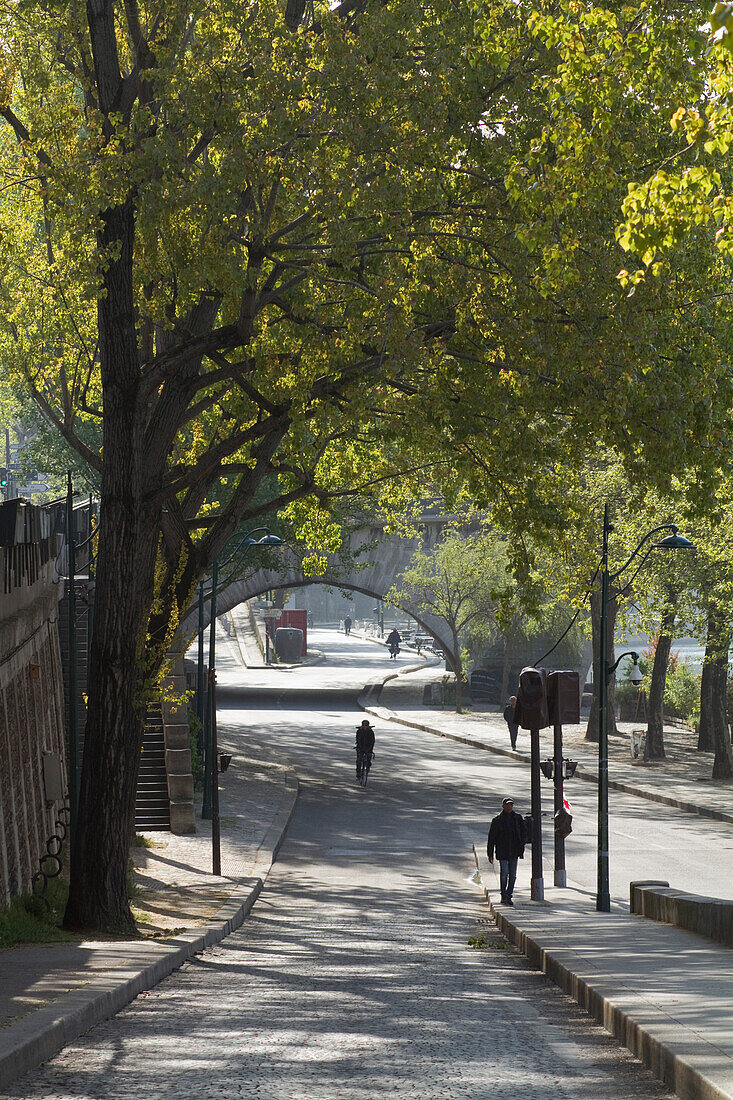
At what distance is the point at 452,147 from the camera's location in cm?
1276

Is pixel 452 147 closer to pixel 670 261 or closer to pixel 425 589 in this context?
pixel 670 261

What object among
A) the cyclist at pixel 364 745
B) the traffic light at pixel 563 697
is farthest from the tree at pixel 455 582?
the traffic light at pixel 563 697

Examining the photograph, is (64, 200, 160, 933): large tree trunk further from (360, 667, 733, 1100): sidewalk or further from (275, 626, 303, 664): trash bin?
(275, 626, 303, 664): trash bin

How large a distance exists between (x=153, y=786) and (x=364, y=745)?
24.8 ft

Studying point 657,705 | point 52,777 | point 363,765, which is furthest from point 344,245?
point 657,705

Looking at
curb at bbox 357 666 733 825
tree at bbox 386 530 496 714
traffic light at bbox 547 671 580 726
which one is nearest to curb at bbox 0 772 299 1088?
traffic light at bbox 547 671 580 726

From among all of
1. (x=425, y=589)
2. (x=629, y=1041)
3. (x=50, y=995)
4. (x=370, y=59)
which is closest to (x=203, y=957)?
(x=50, y=995)

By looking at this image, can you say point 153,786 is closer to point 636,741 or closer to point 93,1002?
point 636,741

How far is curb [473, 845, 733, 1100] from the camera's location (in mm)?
5902

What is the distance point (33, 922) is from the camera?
13969 millimetres

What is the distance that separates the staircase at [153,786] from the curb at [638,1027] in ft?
50.9

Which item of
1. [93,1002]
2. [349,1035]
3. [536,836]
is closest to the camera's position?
[349,1035]

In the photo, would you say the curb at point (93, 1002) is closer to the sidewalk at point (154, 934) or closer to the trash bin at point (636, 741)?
the sidewalk at point (154, 934)

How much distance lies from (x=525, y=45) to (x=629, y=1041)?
929 cm
